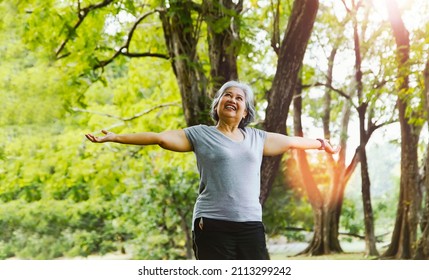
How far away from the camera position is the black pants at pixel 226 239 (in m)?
1.54

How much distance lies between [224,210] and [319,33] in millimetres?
6439

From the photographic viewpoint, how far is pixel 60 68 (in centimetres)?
513

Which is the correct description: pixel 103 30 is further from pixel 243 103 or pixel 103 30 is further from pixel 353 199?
pixel 353 199

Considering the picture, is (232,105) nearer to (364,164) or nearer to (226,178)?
(226,178)

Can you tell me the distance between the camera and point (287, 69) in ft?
12.5

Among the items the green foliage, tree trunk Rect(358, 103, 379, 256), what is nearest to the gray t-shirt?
tree trunk Rect(358, 103, 379, 256)

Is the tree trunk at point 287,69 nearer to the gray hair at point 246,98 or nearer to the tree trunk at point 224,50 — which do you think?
the tree trunk at point 224,50

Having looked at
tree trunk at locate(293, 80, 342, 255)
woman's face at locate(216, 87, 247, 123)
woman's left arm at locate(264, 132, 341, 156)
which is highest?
woman's face at locate(216, 87, 247, 123)

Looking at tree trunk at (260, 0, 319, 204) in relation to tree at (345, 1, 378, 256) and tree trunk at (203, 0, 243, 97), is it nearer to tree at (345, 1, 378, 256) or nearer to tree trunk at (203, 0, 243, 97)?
tree trunk at (203, 0, 243, 97)

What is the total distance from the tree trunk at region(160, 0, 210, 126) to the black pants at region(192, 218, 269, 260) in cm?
248

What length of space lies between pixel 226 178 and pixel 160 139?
0.20m

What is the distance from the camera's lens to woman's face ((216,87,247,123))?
1663 millimetres

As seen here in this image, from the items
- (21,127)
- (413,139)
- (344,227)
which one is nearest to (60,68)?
(21,127)

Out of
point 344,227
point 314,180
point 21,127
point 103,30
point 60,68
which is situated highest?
point 103,30
